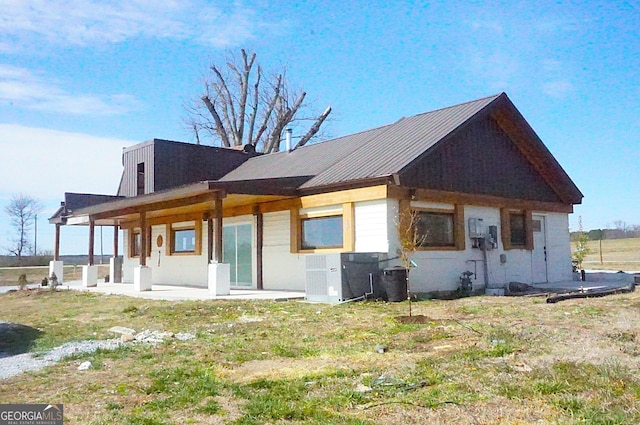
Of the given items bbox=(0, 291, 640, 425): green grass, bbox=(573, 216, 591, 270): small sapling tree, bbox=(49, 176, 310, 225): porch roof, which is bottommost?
bbox=(0, 291, 640, 425): green grass

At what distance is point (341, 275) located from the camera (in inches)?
480

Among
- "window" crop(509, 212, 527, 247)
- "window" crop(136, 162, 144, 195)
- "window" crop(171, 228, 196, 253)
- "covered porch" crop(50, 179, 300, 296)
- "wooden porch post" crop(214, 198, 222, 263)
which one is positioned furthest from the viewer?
"window" crop(136, 162, 144, 195)

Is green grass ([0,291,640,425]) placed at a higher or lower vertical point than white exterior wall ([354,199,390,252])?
lower

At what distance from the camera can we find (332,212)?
1438 centimetres

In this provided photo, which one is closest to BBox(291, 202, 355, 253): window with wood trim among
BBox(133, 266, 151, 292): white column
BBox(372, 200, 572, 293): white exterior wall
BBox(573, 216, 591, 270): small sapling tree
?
BBox(372, 200, 572, 293): white exterior wall

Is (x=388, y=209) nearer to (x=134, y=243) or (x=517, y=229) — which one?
(x=517, y=229)

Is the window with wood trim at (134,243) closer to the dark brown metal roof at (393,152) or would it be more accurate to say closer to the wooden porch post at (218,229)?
the dark brown metal roof at (393,152)

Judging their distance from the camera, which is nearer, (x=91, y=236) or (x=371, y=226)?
(x=371, y=226)

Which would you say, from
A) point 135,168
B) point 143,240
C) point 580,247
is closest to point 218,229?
point 143,240

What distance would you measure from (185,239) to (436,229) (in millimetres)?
9803

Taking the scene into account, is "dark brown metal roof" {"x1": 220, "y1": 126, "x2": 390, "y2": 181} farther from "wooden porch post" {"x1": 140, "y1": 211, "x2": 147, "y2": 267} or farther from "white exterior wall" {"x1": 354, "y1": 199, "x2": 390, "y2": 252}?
"wooden porch post" {"x1": 140, "y1": 211, "x2": 147, "y2": 267}

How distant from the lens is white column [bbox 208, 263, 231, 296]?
14008 millimetres

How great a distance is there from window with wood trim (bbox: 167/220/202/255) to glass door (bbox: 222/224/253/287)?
1.50 meters

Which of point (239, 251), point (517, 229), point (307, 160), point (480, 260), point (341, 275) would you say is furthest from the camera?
point (307, 160)
